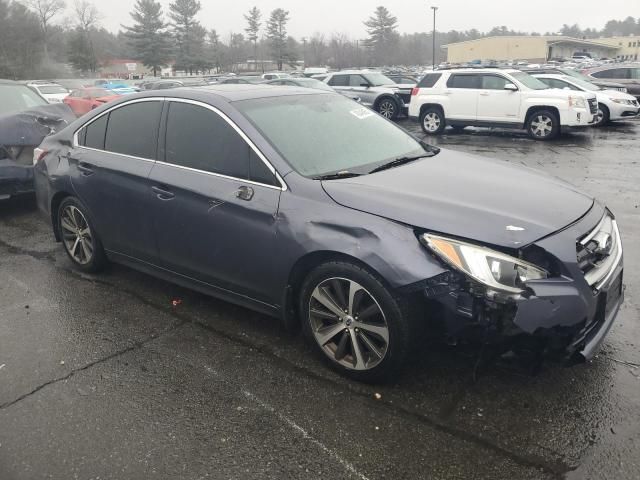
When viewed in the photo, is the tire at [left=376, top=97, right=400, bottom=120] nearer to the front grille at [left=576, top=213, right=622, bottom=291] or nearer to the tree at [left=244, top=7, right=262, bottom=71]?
the front grille at [left=576, top=213, right=622, bottom=291]

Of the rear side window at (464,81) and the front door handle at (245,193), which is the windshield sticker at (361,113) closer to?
the front door handle at (245,193)

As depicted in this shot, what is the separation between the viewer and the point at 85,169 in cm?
447

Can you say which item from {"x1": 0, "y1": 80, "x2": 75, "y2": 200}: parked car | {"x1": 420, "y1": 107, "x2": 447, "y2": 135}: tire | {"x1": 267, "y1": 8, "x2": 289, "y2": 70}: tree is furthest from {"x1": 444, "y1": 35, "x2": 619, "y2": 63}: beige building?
{"x1": 0, "y1": 80, "x2": 75, "y2": 200}: parked car

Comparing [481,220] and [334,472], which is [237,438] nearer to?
Answer: [334,472]

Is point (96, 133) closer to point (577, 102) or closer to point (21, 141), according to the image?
point (21, 141)

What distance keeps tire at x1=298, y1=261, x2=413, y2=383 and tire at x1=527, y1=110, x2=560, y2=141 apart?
38.4 feet

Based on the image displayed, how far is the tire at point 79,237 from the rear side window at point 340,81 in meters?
14.6

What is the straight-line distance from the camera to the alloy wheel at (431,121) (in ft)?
48.8

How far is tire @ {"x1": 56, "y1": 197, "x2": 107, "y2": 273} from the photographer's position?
181 inches

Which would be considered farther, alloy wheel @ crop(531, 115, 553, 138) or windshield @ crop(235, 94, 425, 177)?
alloy wheel @ crop(531, 115, 553, 138)

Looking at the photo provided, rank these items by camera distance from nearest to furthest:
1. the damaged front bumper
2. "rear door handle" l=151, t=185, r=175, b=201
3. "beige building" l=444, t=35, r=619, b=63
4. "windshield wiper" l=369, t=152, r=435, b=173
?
the damaged front bumper, "windshield wiper" l=369, t=152, r=435, b=173, "rear door handle" l=151, t=185, r=175, b=201, "beige building" l=444, t=35, r=619, b=63

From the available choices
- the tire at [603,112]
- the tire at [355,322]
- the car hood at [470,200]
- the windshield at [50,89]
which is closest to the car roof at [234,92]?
the car hood at [470,200]

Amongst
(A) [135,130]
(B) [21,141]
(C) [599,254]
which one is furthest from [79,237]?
(C) [599,254]

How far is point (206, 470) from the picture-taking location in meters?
2.46
